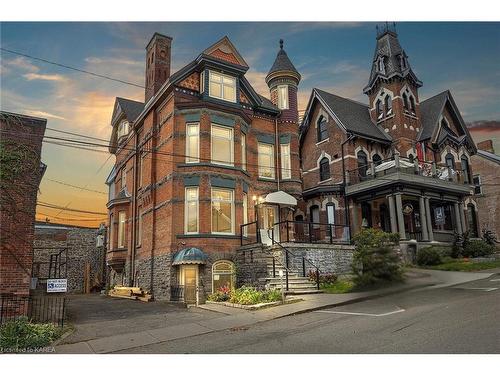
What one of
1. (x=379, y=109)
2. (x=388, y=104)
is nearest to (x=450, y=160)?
(x=388, y=104)

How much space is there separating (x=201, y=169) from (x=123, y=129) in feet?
33.9

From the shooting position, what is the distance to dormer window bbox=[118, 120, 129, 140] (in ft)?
85.9

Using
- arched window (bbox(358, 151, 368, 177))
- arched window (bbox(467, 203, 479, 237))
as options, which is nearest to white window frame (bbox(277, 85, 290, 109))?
arched window (bbox(358, 151, 368, 177))

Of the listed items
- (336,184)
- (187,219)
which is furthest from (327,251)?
(336,184)

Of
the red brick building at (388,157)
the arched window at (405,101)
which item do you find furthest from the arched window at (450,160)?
the arched window at (405,101)

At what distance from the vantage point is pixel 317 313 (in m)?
11.7

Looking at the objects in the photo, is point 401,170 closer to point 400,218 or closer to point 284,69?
point 400,218

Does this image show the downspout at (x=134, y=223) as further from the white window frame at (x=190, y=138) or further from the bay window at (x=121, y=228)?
the white window frame at (x=190, y=138)

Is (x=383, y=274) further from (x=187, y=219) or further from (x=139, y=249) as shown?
(x=139, y=249)

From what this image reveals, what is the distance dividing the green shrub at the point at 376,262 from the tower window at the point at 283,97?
32.5ft

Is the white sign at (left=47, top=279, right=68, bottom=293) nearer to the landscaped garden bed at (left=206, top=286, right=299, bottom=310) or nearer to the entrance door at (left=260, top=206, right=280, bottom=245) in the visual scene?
the landscaped garden bed at (left=206, top=286, right=299, bottom=310)

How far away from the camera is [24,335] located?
9367 mm

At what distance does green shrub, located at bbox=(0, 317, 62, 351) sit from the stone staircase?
7808 mm

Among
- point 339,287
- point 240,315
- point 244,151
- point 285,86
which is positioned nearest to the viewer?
point 240,315
